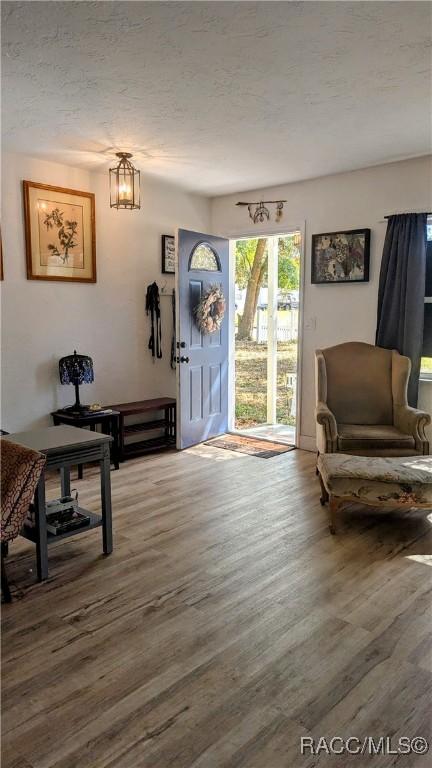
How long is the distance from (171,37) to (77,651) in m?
2.63

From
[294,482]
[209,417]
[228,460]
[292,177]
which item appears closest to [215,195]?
[292,177]

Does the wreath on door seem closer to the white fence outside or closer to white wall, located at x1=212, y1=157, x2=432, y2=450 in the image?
white wall, located at x1=212, y1=157, x2=432, y2=450

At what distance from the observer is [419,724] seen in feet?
5.57

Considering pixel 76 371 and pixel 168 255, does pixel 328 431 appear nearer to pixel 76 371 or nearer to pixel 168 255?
pixel 76 371

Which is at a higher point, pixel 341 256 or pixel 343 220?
pixel 343 220

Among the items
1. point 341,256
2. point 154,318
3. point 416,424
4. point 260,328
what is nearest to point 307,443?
point 416,424

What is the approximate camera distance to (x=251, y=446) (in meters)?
5.26

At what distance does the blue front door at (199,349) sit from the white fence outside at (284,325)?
127cm

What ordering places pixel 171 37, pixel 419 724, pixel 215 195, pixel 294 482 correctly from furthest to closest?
pixel 215 195 < pixel 294 482 < pixel 171 37 < pixel 419 724

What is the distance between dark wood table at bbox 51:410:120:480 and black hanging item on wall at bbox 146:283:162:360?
996 mm

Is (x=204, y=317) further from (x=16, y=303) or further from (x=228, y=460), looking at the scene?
(x=16, y=303)

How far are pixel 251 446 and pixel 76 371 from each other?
1941 millimetres

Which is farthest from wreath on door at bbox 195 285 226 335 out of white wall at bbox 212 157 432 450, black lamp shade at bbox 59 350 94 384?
black lamp shade at bbox 59 350 94 384

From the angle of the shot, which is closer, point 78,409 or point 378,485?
point 378,485
